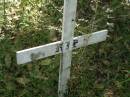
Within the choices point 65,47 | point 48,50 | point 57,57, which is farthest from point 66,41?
point 57,57

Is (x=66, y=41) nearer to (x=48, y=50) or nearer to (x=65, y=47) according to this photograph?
(x=65, y=47)

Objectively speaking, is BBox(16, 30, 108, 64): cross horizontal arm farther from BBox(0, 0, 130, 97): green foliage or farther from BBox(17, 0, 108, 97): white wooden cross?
BBox(0, 0, 130, 97): green foliage

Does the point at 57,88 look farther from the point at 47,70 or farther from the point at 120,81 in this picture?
the point at 120,81

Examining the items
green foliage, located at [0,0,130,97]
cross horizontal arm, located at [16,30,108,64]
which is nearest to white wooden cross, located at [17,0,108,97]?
cross horizontal arm, located at [16,30,108,64]

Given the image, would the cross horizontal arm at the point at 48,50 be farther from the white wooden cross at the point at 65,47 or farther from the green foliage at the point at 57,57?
the green foliage at the point at 57,57

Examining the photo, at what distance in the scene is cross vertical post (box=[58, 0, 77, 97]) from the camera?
246 cm

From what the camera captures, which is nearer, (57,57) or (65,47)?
(65,47)

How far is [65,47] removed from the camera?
8.56 ft

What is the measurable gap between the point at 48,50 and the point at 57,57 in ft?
1.20

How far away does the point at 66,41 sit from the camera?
102 inches

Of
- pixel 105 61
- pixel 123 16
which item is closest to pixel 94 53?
pixel 105 61

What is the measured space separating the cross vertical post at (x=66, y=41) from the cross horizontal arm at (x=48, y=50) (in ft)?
0.17

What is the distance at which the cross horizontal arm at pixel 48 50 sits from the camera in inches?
96.2

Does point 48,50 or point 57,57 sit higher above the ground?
point 48,50
